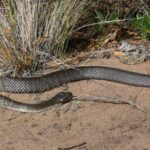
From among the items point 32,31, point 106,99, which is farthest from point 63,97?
point 32,31

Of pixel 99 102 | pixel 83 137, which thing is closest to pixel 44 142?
pixel 83 137

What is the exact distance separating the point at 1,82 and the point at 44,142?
1.51m

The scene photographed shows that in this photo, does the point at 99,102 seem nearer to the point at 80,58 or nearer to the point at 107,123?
the point at 107,123

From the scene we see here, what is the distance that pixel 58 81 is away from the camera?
24.6 feet

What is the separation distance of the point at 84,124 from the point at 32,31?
173 centimetres

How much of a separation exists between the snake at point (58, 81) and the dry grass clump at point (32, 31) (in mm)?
341

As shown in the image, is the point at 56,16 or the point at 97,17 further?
the point at 97,17

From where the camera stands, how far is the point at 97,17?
8.72 metres

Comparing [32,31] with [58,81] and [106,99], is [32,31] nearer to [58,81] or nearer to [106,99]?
[58,81]

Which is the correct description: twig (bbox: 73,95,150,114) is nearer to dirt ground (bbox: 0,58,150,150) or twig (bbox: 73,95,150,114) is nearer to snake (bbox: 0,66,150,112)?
dirt ground (bbox: 0,58,150,150)

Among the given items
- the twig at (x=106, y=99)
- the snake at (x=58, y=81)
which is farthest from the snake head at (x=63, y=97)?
the twig at (x=106, y=99)

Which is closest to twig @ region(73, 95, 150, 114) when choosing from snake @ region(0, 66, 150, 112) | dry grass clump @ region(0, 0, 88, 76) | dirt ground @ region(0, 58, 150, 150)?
dirt ground @ region(0, 58, 150, 150)

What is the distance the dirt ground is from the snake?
0.07 metres

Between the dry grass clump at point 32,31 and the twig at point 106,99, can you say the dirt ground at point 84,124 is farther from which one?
the dry grass clump at point 32,31
